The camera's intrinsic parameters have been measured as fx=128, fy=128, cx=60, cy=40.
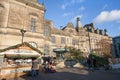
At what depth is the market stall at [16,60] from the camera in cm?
1247

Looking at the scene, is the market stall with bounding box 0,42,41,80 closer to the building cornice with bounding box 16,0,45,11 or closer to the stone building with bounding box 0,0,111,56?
the stone building with bounding box 0,0,111,56

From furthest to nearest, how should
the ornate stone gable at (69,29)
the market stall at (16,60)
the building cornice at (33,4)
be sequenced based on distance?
the ornate stone gable at (69,29) < the building cornice at (33,4) < the market stall at (16,60)

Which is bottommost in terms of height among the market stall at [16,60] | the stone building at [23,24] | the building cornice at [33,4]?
the market stall at [16,60]

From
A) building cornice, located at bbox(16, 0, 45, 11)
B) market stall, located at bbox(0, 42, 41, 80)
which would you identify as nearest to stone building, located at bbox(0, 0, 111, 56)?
building cornice, located at bbox(16, 0, 45, 11)

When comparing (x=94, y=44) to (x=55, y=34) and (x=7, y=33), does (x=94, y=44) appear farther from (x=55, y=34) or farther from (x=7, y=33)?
(x=7, y=33)

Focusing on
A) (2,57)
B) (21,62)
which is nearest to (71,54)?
(21,62)

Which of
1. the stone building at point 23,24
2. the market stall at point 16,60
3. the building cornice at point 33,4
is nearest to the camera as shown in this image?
the market stall at point 16,60

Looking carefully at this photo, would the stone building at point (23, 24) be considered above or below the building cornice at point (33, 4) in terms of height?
below

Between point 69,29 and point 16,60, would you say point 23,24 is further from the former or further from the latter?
point 69,29

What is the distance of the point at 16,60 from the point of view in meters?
13.6

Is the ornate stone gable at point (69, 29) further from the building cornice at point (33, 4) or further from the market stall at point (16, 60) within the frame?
the market stall at point (16, 60)

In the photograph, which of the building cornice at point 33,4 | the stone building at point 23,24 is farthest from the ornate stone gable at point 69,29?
the building cornice at point 33,4

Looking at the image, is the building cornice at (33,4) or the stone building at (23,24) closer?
the stone building at (23,24)

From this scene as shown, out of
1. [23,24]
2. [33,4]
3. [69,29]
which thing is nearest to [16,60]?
[23,24]
